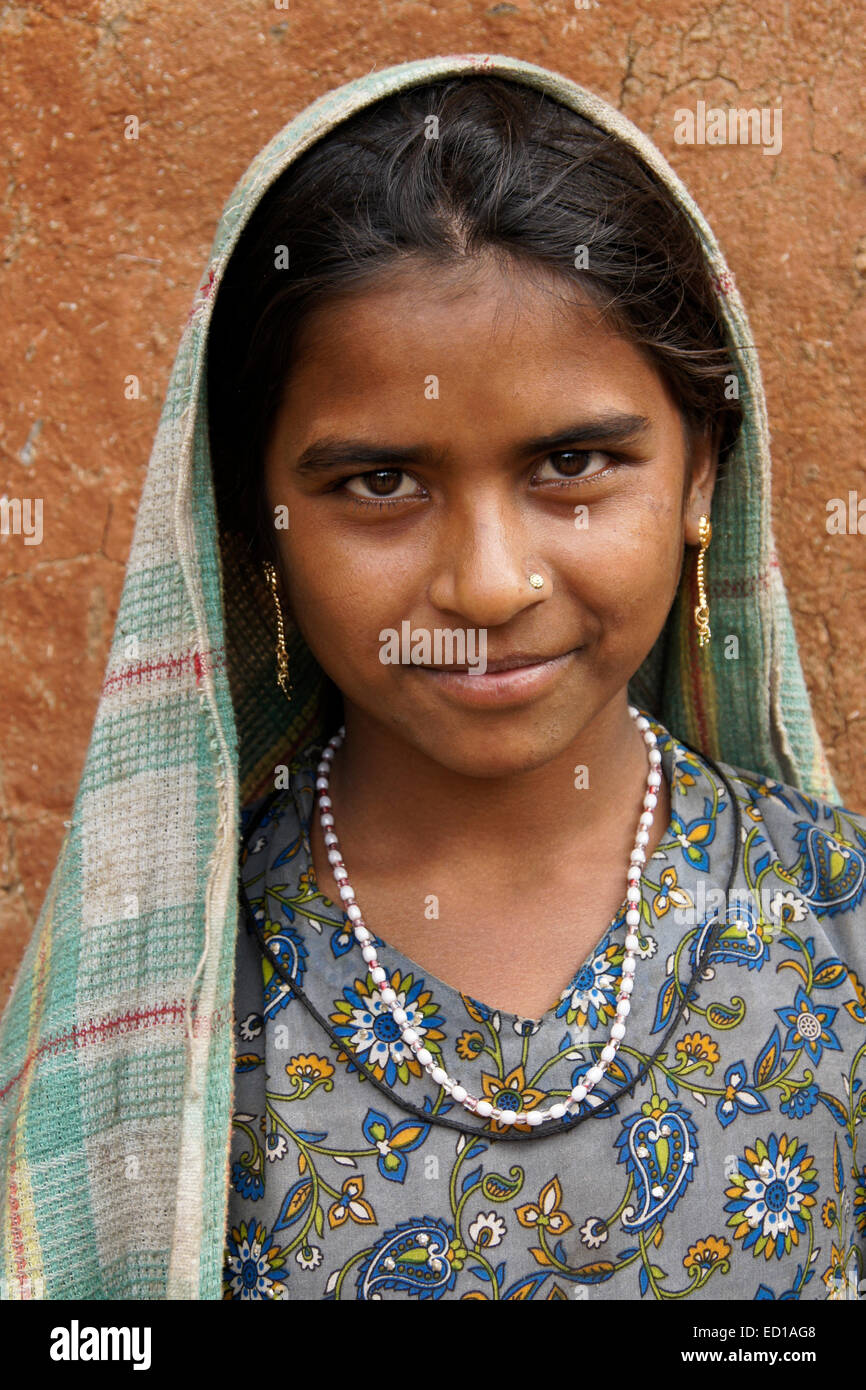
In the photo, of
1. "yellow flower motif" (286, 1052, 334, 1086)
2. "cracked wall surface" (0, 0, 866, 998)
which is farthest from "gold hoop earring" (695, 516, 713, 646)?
"yellow flower motif" (286, 1052, 334, 1086)

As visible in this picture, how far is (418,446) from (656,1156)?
72cm

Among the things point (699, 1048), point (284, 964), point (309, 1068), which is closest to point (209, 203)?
point (284, 964)

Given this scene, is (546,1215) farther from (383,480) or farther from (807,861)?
(383,480)

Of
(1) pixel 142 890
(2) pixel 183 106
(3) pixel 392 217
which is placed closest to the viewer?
(3) pixel 392 217

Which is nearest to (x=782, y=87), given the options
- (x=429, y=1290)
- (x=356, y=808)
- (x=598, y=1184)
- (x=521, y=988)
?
(x=356, y=808)

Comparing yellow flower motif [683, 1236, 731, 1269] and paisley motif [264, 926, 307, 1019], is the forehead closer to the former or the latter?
paisley motif [264, 926, 307, 1019]

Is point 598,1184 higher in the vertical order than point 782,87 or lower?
lower

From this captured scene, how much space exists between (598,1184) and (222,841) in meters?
0.49

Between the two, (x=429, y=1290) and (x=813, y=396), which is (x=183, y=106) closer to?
(x=813, y=396)

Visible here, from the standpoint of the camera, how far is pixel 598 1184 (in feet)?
4.28

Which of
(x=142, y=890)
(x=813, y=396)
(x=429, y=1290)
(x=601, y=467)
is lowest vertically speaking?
(x=429, y=1290)

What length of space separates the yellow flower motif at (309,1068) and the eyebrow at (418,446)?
58 centimetres

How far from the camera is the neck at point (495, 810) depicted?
146cm

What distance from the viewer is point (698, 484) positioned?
4.78 ft
